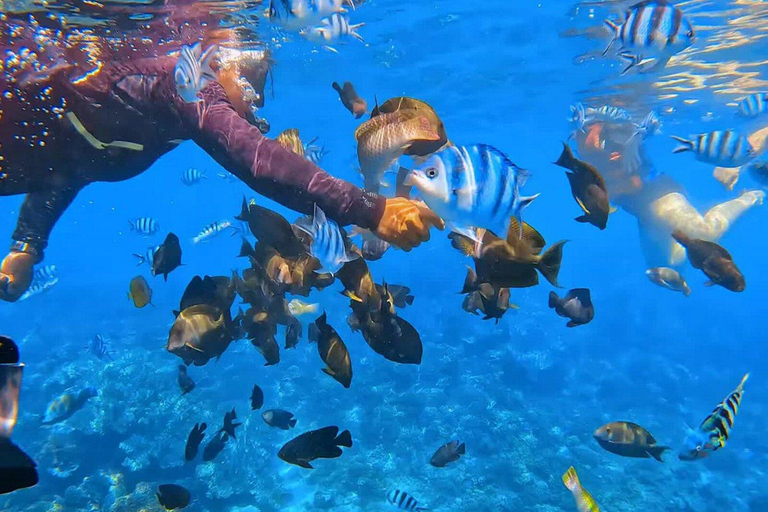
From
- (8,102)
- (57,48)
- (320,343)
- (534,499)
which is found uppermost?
(57,48)

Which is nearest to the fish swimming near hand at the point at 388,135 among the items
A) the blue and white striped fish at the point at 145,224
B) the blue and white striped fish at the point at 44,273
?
the blue and white striped fish at the point at 145,224

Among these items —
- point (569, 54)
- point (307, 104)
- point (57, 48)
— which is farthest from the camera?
point (307, 104)

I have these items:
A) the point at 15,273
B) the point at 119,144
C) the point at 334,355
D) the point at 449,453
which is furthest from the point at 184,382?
the point at 449,453

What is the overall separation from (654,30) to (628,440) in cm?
Result: 458

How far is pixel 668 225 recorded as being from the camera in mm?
15500

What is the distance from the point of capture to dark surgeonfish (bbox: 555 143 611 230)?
317 cm

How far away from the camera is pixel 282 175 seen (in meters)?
3.50

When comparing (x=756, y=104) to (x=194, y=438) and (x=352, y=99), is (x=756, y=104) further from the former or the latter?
(x=194, y=438)

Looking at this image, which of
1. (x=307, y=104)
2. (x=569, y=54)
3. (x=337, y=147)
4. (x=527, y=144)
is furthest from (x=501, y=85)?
(x=337, y=147)

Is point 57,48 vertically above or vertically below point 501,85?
below

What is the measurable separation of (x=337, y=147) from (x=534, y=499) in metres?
39.0

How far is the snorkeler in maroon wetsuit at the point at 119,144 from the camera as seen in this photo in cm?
341

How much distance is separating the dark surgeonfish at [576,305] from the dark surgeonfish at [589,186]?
122 cm

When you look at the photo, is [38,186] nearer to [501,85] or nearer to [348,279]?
[348,279]
